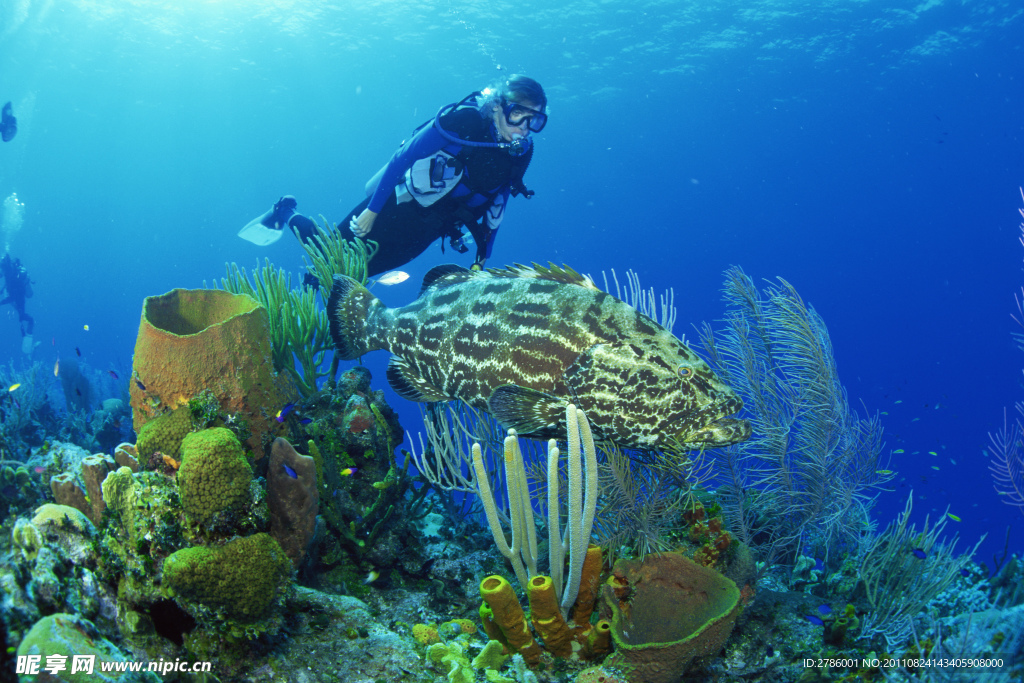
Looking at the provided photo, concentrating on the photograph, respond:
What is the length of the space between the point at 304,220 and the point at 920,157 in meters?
97.9

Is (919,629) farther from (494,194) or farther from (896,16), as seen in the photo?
(896,16)

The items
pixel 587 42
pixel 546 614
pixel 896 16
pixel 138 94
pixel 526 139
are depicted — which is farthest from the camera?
pixel 138 94

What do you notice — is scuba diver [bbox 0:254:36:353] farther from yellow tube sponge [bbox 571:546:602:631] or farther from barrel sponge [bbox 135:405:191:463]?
yellow tube sponge [bbox 571:546:602:631]

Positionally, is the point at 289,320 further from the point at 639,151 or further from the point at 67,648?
the point at 639,151

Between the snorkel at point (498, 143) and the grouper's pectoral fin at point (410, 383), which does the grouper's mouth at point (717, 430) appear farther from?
the snorkel at point (498, 143)

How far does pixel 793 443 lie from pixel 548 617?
11.4ft

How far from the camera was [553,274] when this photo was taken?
144 inches

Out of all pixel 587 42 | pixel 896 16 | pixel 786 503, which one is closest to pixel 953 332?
pixel 896 16

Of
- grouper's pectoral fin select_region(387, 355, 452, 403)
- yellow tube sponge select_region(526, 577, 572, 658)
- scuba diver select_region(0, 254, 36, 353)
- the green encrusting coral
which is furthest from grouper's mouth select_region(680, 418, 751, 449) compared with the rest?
scuba diver select_region(0, 254, 36, 353)

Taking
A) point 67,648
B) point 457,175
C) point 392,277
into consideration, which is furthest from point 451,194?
point 67,648

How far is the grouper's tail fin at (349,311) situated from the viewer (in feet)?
14.4

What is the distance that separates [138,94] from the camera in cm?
5822

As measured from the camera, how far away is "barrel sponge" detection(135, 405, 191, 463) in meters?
3.04

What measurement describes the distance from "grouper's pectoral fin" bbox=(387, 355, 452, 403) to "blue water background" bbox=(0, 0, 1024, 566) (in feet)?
25.4
